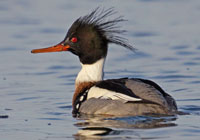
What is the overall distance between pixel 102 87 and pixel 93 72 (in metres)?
1.05

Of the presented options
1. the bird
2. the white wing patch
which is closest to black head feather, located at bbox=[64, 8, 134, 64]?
the bird

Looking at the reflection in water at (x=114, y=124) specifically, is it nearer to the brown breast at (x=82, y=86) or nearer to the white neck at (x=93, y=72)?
the brown breast at (x=82, y=86)

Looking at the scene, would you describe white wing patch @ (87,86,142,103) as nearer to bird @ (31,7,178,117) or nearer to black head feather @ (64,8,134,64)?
bird @ (31,7,178,117)

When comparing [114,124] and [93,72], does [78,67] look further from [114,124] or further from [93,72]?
[114,124]

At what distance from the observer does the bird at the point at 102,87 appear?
451 inches

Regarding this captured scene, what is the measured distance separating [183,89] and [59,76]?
2.78 m

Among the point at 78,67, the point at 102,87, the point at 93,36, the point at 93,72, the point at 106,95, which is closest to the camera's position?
the point at 106,95

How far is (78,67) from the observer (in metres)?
15.9

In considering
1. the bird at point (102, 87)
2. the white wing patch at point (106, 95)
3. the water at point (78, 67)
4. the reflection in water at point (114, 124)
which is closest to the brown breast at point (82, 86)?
the bird at point (102, 87)

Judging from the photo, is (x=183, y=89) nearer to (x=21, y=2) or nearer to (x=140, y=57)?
(x=140, y=57)

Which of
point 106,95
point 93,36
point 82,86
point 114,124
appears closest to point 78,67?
point 82,86

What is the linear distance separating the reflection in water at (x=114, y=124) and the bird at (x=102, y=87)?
166 mm

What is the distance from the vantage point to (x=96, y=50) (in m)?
12.9

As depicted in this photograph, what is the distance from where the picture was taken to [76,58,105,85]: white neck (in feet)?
42.5
